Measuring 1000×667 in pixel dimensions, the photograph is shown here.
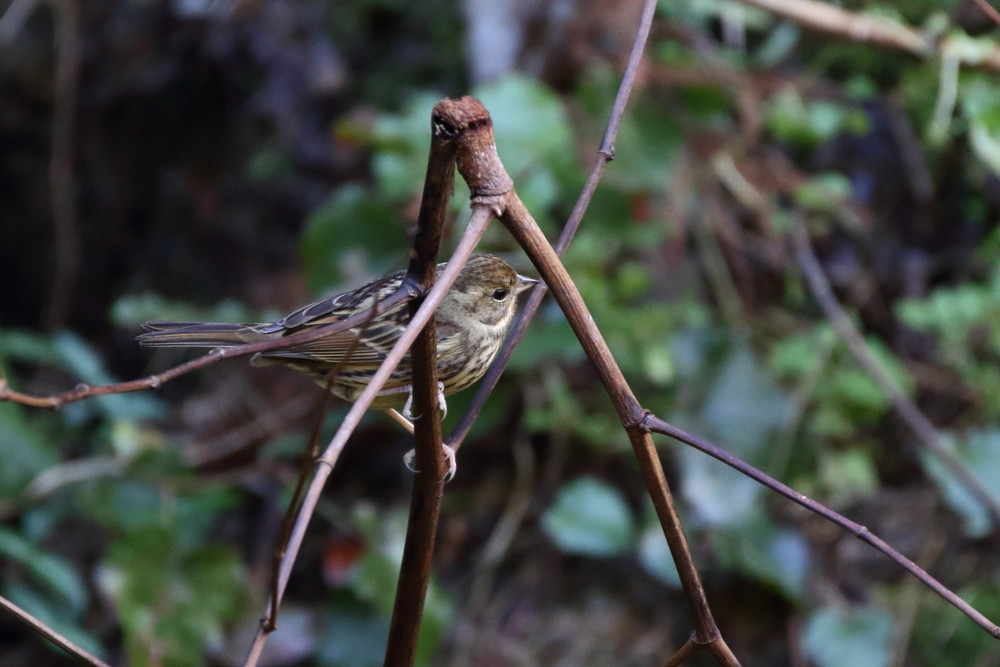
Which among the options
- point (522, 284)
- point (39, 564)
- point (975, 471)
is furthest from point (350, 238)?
point (975, 471)

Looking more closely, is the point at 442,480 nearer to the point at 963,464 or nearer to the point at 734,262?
the point at 963,464

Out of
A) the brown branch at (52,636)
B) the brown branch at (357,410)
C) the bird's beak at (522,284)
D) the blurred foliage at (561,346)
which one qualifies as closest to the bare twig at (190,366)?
the brown branch at (357,410)

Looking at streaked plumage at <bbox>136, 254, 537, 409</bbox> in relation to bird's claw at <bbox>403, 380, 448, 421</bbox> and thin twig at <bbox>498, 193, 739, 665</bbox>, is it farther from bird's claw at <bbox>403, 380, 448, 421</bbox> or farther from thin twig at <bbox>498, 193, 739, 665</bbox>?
thin twig at <bbox>498, 193, 739, 665</bbox>

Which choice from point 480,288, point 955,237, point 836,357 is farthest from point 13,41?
point 955,237

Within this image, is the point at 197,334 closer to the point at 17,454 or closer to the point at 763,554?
the point at 17,454

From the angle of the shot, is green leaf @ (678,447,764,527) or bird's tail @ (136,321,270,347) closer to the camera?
bird's tail @ (136,321,270,347)

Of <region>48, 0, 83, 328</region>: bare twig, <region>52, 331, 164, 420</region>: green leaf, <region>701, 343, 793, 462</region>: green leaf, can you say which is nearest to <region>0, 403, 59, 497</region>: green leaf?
<region>52, 331, 164, 420</region>: green leaf

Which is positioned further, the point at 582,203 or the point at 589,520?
the point at 589,520
